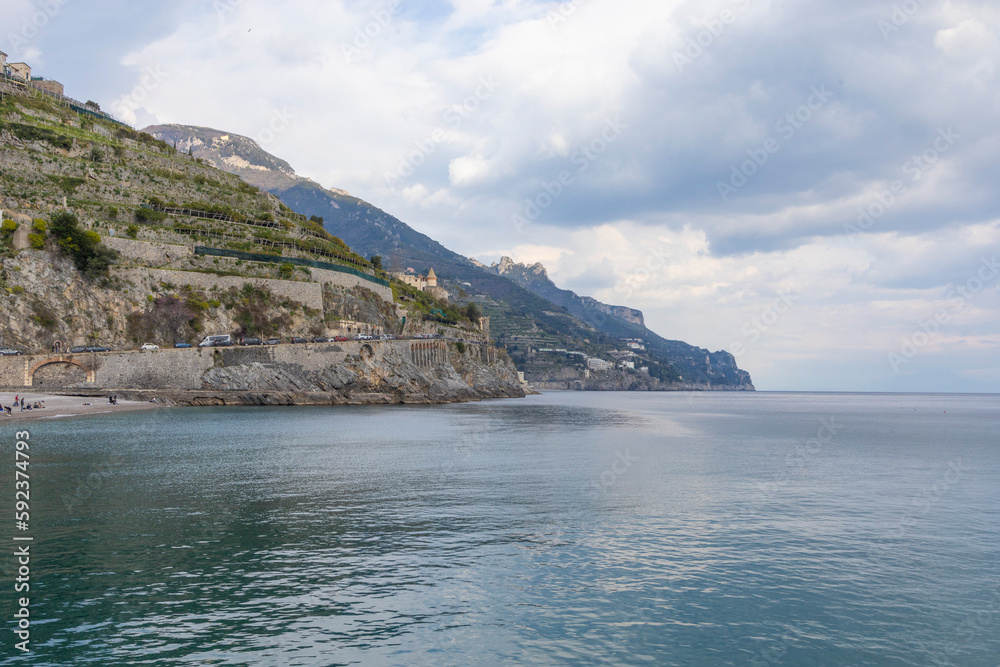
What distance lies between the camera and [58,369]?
2712 inches

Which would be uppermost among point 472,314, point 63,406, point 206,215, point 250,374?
point 206,215

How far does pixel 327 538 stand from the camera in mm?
19922

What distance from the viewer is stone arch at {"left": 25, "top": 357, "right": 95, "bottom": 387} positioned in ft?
218

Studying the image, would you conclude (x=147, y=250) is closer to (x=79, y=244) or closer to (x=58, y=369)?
(x=79, y=244)

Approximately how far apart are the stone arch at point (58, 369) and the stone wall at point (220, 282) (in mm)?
13941

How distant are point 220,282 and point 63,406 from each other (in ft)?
96.3

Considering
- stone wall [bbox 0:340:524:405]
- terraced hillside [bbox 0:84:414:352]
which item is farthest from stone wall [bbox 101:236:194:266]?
stone wall [bbox 0:340:524:405]

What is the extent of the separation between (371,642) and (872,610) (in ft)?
37.9

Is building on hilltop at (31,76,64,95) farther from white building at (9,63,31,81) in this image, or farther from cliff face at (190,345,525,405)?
cliff face at (190,345,525,405)

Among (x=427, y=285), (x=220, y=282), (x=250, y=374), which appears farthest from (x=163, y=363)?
(x=427, y=285)

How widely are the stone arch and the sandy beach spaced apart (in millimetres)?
2802

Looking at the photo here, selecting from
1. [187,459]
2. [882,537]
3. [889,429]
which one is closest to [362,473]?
[187,459]

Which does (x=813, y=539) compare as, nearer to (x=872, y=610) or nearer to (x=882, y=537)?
(x=882, y=537)

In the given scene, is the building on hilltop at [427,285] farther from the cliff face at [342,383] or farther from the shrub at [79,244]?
the shrub at [79,244]
